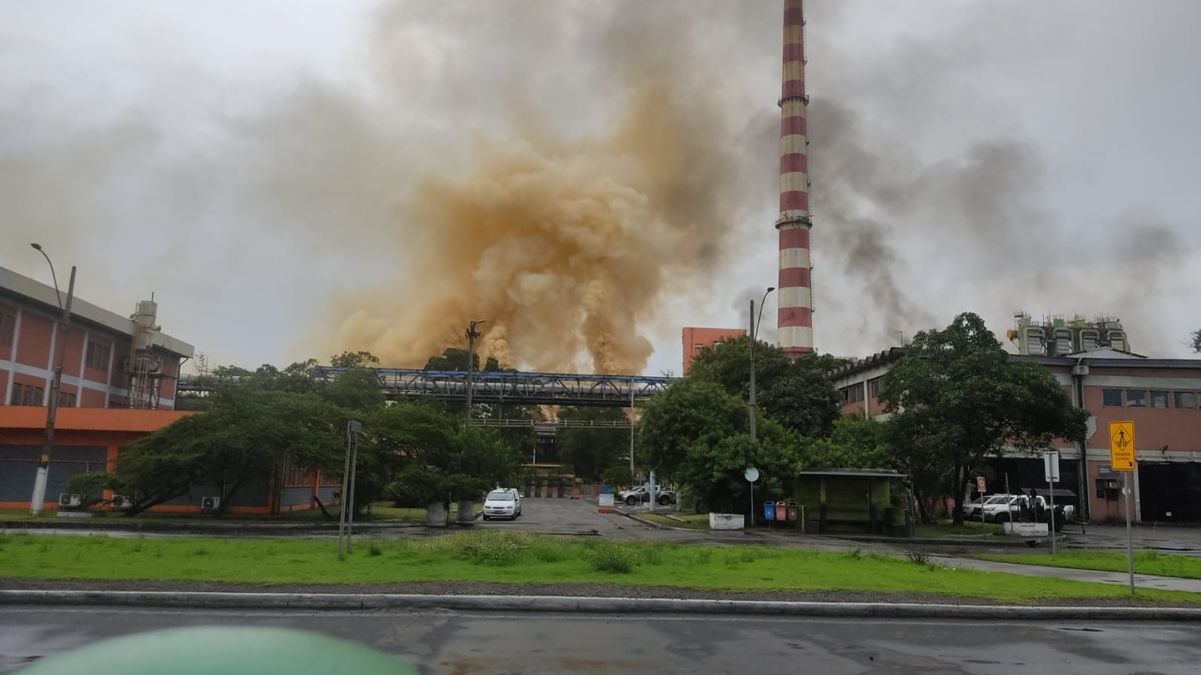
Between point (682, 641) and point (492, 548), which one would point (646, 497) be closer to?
point (492, 548)

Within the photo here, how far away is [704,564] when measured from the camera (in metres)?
16.1

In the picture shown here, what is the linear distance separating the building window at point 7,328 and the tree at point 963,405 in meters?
45.1

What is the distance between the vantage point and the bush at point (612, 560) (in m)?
14.4

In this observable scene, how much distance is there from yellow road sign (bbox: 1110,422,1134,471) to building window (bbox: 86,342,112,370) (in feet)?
185

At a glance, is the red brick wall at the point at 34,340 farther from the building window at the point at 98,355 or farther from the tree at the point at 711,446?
the tree at the point at 711,446

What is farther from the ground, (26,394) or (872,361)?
(872,361)

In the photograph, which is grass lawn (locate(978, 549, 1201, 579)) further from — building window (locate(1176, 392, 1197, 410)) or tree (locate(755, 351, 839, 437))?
building window (locate(1176, 392, 1197, 410))

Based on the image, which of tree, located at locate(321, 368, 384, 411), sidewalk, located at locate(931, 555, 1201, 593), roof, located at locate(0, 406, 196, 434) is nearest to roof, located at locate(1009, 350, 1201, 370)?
sidewalk, located at locate(931, 555, 1201, 593)

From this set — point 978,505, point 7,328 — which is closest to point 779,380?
point 978,505

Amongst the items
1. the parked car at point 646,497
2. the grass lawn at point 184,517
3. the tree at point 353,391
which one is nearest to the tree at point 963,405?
the grass lawn at point 184,517

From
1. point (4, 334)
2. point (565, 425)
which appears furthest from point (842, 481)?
point (565, 425)

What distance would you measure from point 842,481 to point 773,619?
23.3 m

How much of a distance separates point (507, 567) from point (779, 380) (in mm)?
39296

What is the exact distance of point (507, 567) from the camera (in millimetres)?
14891
